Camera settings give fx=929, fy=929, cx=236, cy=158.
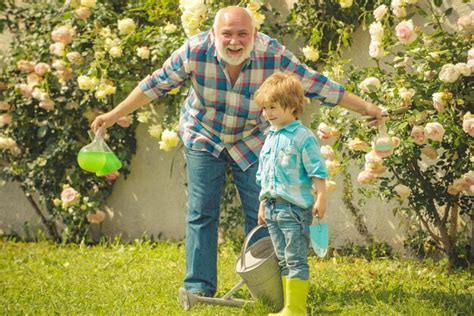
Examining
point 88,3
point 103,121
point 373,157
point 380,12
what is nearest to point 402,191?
point 373,157

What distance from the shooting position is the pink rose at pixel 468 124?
4.43m

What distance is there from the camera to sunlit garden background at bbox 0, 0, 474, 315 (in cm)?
468

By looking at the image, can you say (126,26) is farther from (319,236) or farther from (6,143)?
(319,236)

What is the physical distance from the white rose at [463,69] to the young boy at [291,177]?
3.09 feet

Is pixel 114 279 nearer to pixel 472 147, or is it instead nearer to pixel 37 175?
pixel 37 175

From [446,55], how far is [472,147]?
487 millimetres

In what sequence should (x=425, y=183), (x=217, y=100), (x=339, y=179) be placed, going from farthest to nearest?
(x=339, y=179) < (x=425, y=183) < (x=217, y=100)

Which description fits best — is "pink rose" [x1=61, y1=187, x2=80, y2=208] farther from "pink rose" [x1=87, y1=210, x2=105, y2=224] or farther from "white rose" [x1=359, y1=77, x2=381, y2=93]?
"white rose" [x1=359, y1=77, x2=381, y2=93]

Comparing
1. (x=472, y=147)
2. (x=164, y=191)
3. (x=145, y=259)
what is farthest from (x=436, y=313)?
(x=164, y=191)

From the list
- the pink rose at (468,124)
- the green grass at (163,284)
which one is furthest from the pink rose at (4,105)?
the pink rose at (468,124)

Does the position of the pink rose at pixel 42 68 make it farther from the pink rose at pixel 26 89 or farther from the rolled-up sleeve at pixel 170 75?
the rolled-up sleeve at pixel 170 75

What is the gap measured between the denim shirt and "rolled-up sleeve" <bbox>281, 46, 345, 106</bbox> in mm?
437

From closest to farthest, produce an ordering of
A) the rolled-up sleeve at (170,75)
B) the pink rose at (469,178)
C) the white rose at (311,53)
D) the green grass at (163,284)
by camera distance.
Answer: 1. the green grass at (163,284)
2. the rolled-up sleeve at (170,75)
3. the pink rose at (469,178)
4. the white rose at (311,53)

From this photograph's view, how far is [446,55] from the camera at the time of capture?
473cm
